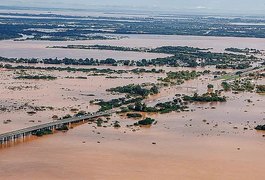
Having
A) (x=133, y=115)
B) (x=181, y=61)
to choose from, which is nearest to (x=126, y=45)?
(x=181, y=61)

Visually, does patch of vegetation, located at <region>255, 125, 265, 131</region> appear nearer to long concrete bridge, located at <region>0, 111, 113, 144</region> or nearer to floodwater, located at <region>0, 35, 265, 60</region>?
long concrete bridge, located at <region>0, 111, 113, 144</region>

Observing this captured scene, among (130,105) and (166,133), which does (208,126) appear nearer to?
(166,133)

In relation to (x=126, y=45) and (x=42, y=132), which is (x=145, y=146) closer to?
(x=42, y=132)

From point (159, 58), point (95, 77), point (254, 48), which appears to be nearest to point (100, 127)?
point (95, 77)

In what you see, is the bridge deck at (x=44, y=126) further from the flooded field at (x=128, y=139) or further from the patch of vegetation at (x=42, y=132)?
the flooded field at (x=128, y=139)

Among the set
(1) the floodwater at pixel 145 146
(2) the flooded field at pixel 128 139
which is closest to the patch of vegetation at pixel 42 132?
(2) the flooded field at pixel 128 139

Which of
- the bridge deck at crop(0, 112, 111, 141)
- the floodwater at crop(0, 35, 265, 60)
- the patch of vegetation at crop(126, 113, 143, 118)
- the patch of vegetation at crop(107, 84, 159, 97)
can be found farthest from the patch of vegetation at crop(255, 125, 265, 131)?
the floodwater at crop(0, 35, 265, 60)
